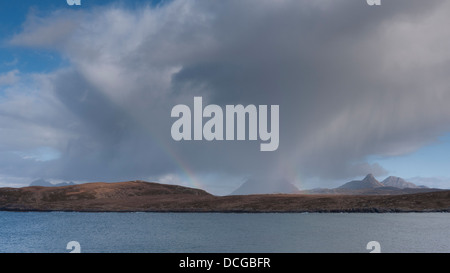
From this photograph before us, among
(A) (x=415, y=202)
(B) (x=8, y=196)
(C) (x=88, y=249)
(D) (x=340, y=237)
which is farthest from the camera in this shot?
(B) (x=8, y=196)

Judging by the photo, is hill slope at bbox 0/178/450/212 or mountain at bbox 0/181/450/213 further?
hill slope at bbox 0/178/450/212

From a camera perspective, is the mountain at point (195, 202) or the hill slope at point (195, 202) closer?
the mountain at point (195, 202)

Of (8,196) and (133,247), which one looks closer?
(133,247)
